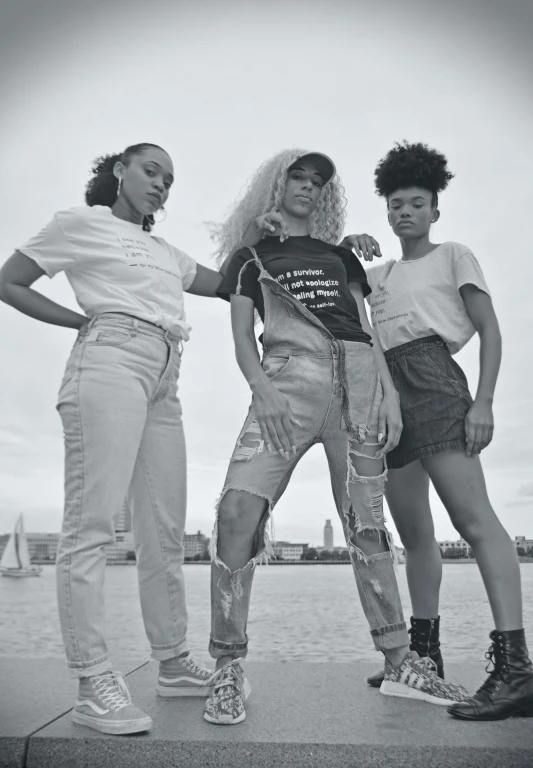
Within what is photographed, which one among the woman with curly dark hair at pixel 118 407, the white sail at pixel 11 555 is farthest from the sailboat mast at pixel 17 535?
the woman with curly dark hair at pixel 118 407

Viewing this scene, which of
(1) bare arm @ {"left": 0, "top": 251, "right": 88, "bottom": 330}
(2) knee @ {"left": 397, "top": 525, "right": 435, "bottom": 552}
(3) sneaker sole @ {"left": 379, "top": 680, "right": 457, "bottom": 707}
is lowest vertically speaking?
(3) sneaker sole @ {"left": 379, "top": 680, "right": 457, "bottom": 707}

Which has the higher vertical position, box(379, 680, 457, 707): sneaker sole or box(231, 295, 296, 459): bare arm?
box(231, 295, 296, 459): bare arm

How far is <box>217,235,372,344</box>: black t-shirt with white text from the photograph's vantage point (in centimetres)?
268

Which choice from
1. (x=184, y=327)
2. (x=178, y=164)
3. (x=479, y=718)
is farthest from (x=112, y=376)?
(x=479, y=718)

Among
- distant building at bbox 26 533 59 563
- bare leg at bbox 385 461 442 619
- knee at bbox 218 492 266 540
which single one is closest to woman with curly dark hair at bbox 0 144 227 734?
knee at bbox 218 492 266 540

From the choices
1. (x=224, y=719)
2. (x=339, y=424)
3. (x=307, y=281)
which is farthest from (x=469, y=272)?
(x=224, y=719)

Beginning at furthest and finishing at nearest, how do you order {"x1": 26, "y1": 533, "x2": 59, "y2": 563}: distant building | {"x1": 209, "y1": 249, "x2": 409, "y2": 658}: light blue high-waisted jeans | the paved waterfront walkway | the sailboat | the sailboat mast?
{"x1": 26, "y1": 533, "x2": 59, "y2": 563}: distant building → the sailboat → the sailboat mast → {"x1": 209, "y1": 249, "x2": 409, "y2": 658}: light blue high-waisted jeans → the paved waterfront walkway

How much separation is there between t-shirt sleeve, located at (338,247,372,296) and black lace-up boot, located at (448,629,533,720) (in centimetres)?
155

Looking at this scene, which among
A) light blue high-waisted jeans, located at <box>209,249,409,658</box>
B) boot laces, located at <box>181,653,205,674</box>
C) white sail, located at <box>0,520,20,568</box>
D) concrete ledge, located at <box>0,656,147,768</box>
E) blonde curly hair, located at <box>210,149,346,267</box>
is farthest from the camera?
white sail, located at <box>0,520,20,568</box>

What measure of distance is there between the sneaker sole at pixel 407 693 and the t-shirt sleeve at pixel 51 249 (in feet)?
6.87

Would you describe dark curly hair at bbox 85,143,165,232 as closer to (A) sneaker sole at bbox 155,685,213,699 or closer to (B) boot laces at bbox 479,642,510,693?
(A) sneaker sole at bbox 155,685,213,699

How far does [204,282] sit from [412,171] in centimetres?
111

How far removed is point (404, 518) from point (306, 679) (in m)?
0.83

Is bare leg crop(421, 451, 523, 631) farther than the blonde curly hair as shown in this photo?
No
